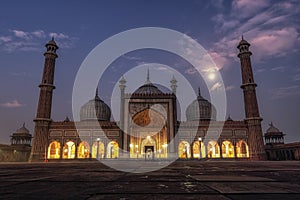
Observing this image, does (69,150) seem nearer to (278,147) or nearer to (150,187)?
(150,187)

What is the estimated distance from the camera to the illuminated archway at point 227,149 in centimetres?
2993

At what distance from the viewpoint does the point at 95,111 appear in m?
35.1

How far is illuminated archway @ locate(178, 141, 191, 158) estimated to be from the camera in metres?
29.5

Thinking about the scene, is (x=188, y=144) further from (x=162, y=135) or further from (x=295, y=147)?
(x=295, y=147)

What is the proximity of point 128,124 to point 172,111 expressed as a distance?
6019 mm

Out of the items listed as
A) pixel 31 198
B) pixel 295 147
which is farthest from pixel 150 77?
pixel 31 198

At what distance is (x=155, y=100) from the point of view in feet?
97.3

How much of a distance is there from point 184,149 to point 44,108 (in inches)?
772

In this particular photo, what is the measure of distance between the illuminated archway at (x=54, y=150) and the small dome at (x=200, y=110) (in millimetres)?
20730

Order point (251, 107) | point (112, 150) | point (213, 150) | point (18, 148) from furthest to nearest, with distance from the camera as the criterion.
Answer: point (18, 148) → point (112, 150) → point (213, 150) → point (251, 107)

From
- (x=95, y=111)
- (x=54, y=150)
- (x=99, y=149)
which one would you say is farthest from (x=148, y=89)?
(x=54, y=150)

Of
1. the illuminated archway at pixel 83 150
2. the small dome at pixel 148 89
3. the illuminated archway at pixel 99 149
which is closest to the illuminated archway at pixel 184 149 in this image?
the small dome at pixel 148 89

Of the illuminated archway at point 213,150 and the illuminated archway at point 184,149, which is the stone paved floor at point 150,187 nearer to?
the illuminated archway at point 184,149

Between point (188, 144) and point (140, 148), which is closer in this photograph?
point (188, 144)
